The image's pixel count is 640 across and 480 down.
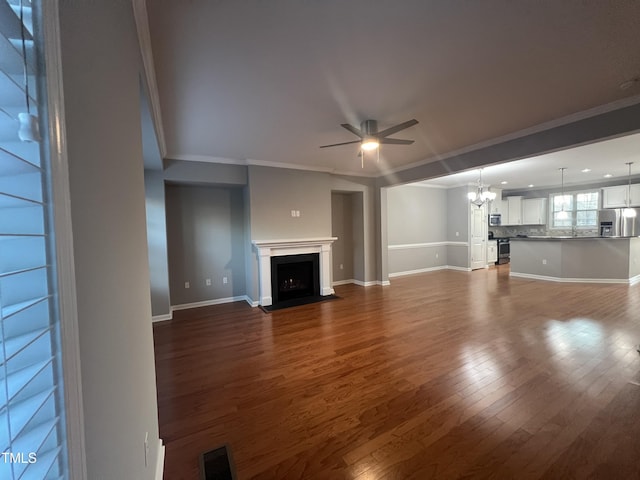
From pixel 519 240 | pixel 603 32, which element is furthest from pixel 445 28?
pixel 519 240

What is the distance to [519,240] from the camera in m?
6.55

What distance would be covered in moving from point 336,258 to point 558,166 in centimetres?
506

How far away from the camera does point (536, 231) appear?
28.2 feet

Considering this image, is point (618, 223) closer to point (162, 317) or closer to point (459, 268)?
point (459, 268)

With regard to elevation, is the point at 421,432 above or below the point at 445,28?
below

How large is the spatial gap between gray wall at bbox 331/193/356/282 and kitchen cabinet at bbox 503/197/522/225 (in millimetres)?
5969

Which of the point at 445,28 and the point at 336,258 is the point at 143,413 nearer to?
the point at 445,28

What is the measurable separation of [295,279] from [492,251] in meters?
6.79

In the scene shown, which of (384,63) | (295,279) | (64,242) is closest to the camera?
(64,242)

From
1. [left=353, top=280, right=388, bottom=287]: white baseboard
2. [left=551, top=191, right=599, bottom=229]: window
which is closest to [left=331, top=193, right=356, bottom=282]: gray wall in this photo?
[left=353, top=280, right=388, bottom=287]: white baseboard

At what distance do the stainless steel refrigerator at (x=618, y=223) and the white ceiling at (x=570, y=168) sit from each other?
35.6 inches

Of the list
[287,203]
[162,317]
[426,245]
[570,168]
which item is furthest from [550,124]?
[162,317]

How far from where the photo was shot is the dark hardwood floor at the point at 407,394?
1536 millimetres

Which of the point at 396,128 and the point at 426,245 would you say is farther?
the point at 426,245
